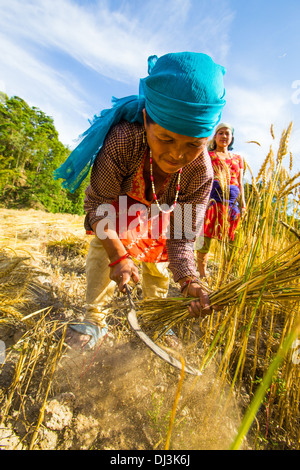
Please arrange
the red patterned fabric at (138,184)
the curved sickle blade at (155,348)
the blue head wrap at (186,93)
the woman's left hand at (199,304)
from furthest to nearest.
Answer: the red patterned fabric at (138,184)
the woman's left hand at (199,304)
the blue head wrap at (186,93)
the curved sickle blade at (155,348)

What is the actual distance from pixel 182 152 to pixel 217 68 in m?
0.34

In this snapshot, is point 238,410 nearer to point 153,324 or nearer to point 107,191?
point 153,324

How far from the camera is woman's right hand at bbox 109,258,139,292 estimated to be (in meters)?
1.07

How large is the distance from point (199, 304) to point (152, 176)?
2.23ft

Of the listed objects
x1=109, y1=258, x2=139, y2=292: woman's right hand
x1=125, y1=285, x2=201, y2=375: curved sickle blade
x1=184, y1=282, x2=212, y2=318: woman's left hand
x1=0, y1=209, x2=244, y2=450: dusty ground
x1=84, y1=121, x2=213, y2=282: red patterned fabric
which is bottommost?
x1=0, y1=209, x2=244, y2=450: dusty ground

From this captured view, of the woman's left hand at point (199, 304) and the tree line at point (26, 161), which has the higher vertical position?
the tree line at point (26, 161)

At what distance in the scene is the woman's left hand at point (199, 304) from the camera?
1006 millimetres

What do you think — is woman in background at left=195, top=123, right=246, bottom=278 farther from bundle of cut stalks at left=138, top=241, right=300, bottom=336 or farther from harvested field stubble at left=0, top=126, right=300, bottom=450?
bundle of cut stalks at left=138, top=241, right=300, bottom=336

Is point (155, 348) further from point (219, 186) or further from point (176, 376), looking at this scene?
point (219, 186)

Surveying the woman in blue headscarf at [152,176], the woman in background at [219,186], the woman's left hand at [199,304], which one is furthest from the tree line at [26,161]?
the woman's left hand at [199,304]

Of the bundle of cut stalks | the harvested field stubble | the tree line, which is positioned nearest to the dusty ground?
the harvested field stubble

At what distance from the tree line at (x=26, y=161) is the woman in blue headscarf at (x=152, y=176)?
53.5 feet

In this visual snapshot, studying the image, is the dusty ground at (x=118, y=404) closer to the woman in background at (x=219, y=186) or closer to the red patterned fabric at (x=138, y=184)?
the red patterned fabric at (x=138, y=184)
